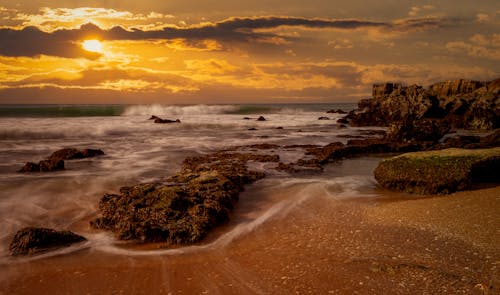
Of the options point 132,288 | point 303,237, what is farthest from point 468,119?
point 132,288

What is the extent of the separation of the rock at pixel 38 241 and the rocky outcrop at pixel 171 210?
0.80m

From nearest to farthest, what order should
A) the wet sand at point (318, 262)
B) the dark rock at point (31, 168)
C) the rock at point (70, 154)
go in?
the wet sand at point (318, 262)
the dark rock at point (31, 168)
the rock at point (70, 154)

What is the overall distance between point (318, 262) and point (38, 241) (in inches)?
177

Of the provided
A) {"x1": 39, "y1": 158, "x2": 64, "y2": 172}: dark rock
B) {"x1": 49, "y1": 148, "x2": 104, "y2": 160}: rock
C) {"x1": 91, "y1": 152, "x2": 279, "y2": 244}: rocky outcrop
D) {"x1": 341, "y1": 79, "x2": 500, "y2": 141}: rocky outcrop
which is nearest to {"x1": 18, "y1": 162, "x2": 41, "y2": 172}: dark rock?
{"x1": 39, "y1": 158, "x2": 64, "y2": 172}: dark rock

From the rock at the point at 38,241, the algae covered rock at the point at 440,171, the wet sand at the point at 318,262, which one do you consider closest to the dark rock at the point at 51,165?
the rock at the point at 38,241

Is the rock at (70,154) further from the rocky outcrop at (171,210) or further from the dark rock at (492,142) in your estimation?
the dark rock at (492,142)

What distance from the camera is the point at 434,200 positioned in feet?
25.5

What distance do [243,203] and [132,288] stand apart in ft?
12.9

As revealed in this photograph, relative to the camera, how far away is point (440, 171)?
850cm

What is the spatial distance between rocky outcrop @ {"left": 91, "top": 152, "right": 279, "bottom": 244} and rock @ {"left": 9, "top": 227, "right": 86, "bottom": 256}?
80cm

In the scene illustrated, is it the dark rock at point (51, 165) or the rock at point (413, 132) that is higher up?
the rock at point (413, 132)

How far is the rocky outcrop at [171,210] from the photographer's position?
20.7 ft

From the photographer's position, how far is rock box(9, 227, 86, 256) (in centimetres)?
588

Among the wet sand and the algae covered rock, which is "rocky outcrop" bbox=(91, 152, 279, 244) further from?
the algae covered rock
